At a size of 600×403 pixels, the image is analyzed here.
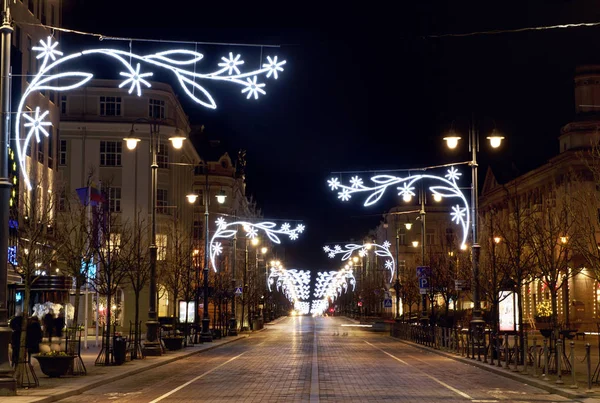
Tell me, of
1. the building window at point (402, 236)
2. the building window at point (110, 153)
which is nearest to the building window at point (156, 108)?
the building window at point (110, 153)

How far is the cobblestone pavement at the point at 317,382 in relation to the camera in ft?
67.5

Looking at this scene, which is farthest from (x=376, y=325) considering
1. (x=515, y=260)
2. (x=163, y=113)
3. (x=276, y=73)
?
(x=276, y=73)

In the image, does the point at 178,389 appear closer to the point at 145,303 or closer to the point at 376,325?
the point at 145,303

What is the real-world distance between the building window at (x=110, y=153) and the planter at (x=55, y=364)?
5064cm

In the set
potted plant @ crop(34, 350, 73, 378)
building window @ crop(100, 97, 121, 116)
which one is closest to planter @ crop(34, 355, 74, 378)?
potted plant @ crop(34, 350, 73, 378)

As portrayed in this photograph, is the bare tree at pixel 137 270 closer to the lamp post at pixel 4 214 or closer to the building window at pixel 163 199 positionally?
the lamp post at pixel 4 214

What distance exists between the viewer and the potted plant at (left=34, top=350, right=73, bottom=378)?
Answer: 25.8 m

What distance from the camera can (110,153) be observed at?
75.8 m

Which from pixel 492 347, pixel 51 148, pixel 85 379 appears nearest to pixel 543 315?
pixel 51 148

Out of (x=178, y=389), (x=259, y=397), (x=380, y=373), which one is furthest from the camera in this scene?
(x=380, y=373)

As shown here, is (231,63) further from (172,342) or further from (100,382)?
(172,342)

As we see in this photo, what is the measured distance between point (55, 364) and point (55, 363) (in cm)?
5

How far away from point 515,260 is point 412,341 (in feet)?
68.1

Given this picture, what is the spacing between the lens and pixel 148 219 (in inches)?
2763
